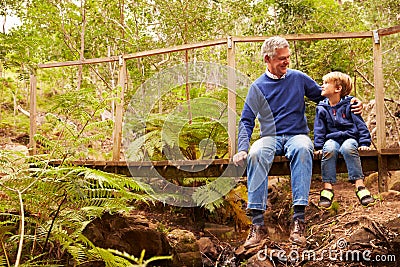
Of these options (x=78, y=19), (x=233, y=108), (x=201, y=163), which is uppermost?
(x=78, y=19)

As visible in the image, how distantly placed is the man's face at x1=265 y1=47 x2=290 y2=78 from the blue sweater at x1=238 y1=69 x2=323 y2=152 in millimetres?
70

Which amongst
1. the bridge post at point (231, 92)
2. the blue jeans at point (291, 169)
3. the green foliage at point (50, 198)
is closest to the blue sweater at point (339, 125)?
the blue jeans at point (291, 169)

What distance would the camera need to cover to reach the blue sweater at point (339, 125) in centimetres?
352

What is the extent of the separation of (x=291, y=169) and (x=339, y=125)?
0.60 meters

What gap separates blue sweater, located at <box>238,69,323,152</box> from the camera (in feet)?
11.4

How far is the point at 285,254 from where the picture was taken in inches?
129

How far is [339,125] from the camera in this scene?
11.7ft

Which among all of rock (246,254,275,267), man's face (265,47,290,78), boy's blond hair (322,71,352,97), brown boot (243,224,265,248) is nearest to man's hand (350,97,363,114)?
boy's blond hair (322,71,352,97)

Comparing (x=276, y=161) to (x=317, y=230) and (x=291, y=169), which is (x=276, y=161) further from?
(x=317, y=230)

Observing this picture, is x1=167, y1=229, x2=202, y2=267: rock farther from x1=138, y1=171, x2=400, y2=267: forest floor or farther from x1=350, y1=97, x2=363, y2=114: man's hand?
x1=350, y1=97, x2=363, y2=114: man's hand

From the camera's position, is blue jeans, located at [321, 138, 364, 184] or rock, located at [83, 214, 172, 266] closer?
blue jeans, located at [321, 138, 364, 184]

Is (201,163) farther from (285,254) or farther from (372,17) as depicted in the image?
(372,17)

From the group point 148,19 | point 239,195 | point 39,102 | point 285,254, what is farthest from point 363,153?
point 39,102

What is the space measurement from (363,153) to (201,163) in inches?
54.4
